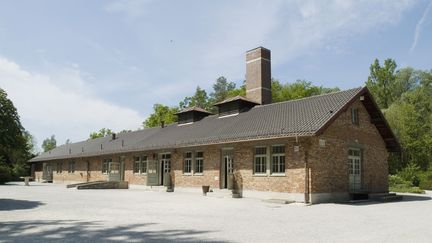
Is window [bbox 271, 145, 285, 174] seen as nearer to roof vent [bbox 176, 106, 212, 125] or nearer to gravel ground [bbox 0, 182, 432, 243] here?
gravel ground [bbox 0, 182, 432, 243]

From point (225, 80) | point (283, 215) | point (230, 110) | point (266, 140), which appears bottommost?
point (283, 215)

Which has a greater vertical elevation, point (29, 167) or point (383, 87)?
point (383, 87)

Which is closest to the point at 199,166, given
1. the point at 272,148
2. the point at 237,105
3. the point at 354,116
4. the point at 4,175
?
the point at 237,105

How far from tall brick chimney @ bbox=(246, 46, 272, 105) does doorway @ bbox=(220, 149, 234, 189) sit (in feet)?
21.0

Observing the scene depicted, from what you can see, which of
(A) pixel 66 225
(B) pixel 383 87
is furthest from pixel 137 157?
(B) pixel 383 87

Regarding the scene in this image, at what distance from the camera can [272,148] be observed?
19.0 m

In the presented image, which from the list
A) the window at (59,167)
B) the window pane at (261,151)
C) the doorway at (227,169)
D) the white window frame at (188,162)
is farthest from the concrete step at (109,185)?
the window at (59,167)

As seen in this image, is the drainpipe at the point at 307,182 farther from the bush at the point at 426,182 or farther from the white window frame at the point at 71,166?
the white window frame at the point at 71,166

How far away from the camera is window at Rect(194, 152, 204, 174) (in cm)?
2312

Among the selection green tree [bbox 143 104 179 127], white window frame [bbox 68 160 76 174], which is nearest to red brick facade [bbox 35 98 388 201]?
white window frame [bbox 68 160 76 174]

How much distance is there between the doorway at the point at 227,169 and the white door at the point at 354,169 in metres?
6.04

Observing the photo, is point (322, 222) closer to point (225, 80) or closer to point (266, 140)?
point (266, 140)

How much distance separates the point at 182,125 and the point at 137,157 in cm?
412

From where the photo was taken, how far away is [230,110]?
87.0 feet
